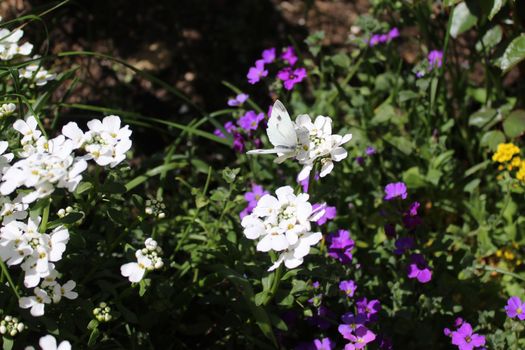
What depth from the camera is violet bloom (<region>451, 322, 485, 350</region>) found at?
2.39m

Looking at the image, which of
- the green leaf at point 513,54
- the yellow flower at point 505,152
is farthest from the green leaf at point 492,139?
the green leaf at point 513,54

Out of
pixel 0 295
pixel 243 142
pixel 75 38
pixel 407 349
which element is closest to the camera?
pixel 0 295

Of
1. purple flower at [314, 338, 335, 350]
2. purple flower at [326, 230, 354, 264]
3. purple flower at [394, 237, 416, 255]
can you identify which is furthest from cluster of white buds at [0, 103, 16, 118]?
purple flower at [394, 237, 416, 255]

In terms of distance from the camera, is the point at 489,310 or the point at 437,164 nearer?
the point at 489,310

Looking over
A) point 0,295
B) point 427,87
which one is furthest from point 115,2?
point 0,295

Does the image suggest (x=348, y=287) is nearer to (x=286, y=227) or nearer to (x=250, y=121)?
(x=286, y=227)

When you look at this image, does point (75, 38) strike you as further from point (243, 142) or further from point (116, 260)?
point (116, 260)

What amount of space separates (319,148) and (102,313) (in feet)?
2.78

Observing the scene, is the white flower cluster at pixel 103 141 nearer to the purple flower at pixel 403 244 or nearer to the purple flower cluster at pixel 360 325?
the purple flower cluster at pixel 360 325

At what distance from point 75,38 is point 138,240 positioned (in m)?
1.93

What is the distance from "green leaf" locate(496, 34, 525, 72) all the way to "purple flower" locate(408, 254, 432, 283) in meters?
0.93

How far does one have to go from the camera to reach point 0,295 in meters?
2.13

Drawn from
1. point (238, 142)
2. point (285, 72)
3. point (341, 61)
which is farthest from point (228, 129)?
point (341, 61)

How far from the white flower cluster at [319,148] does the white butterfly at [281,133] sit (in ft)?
0.09
